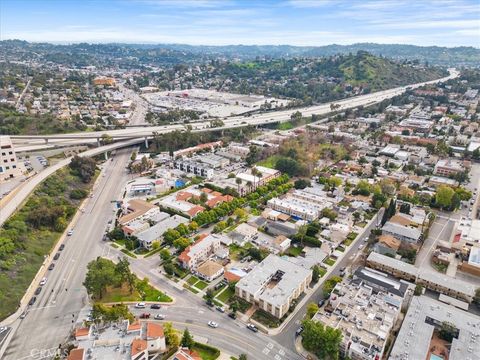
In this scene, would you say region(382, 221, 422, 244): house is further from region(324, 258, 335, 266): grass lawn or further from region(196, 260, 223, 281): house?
region(196, 260, 223, 281): house

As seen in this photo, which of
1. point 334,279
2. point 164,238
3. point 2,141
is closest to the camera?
point 334,279

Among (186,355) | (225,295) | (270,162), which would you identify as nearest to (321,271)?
(225,295)

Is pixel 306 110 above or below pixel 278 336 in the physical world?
above

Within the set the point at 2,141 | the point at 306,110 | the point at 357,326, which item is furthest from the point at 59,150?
the point at 306,110

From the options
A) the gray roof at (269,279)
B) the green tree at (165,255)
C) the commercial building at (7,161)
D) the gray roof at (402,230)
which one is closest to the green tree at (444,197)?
the gray roof at (402,230)

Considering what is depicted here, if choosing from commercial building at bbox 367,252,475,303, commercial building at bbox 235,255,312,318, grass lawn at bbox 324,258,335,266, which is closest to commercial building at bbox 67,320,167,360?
commercial building at bbox 235,255,312,318

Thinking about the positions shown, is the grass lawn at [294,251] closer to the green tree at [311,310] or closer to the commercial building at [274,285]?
the commercial building at [274,285]

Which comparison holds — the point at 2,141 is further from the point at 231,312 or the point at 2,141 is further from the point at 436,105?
the point at 436,105
